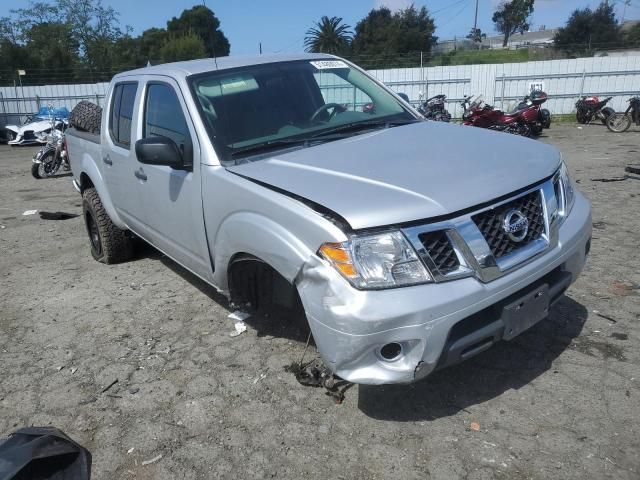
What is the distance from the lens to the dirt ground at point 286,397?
2424mm

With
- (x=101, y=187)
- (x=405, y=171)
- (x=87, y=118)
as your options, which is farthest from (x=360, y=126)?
(x=87, y=118)

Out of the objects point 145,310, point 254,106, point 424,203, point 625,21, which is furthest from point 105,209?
point 625,21

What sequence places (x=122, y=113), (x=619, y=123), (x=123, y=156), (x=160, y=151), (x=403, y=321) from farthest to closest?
(x=619, y=123)
(x=122, y=113)
(x=123, y=156)
(x=160, y=151)
(x=403, y=321)

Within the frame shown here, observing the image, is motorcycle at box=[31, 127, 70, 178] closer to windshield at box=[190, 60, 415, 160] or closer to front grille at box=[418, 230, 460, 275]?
windshield at box=[190, 60, 415, 160]

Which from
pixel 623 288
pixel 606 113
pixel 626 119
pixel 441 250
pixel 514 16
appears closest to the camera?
pixel 441 250

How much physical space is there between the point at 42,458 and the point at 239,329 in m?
1.63

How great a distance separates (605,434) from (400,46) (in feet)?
179

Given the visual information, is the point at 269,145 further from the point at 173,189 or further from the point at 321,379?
the point at 321,379

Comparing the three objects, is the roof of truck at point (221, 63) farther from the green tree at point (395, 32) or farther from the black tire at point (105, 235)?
the green tree at point (395, 32)

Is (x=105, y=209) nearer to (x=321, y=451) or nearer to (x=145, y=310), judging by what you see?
(x=145, y=310)

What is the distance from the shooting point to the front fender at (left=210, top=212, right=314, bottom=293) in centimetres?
243

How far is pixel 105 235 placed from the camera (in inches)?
202

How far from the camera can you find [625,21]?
2199 inches

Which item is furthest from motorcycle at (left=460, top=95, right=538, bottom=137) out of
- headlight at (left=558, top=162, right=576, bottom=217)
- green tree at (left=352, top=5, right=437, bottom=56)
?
green tree at (left=352, top=5, right=437, bottom=56)
